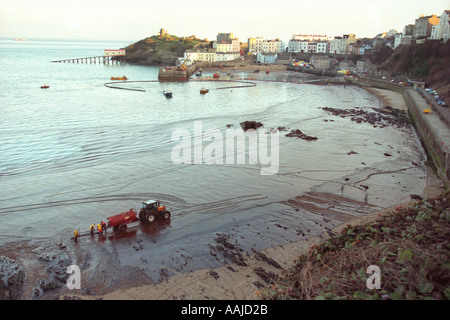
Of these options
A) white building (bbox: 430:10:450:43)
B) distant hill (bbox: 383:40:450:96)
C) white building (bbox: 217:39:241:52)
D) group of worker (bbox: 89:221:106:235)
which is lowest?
group of worker (bbox: 89:221:106:235)

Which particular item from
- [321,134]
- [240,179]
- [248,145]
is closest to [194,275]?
[240,179]

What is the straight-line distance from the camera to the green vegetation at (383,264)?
6.21m

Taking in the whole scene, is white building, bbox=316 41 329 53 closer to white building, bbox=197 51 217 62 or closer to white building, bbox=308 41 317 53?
white building, bbox=308 41 317 53

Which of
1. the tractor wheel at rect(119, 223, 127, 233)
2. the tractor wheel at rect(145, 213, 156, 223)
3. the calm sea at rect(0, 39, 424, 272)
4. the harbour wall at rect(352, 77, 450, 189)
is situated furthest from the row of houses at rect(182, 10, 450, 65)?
the tractor wheel at rect(119, 223, 127, 233)

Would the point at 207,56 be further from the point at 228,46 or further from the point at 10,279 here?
the point at 10,279

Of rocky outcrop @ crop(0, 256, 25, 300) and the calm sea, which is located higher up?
the calm sea

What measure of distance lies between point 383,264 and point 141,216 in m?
7.67

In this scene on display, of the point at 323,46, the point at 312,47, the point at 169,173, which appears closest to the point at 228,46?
the point at 312,47

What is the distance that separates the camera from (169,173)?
1723cm

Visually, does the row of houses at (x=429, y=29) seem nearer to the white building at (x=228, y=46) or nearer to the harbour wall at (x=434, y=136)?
the harbour wall at (x=434, y=136)

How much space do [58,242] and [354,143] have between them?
19.2 metres

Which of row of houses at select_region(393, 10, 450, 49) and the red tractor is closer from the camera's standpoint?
the red tractor

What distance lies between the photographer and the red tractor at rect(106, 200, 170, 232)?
443 inches

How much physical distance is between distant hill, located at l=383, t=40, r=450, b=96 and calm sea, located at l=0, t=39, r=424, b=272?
2039 cm
